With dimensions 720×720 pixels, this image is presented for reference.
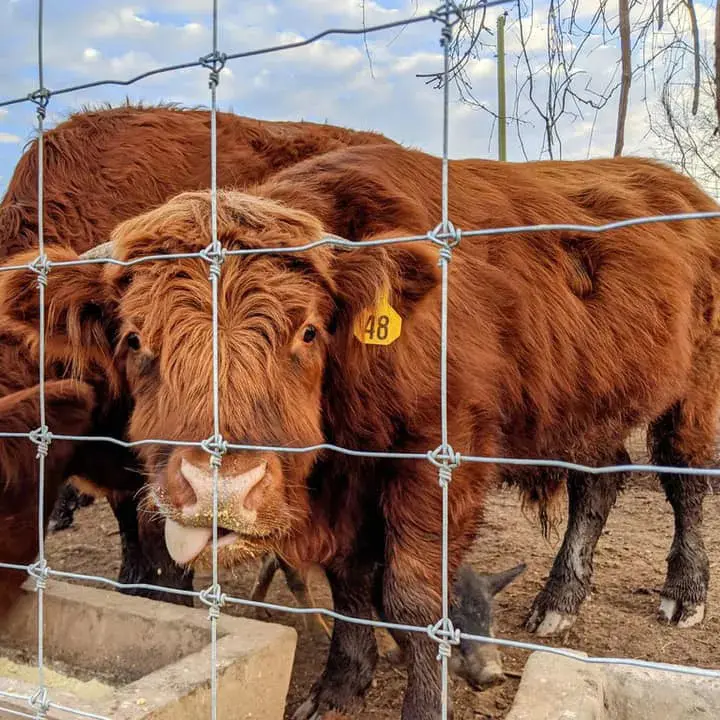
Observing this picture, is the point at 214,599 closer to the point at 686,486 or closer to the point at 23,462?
the point at 23,462

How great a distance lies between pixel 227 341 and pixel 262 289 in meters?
0.20

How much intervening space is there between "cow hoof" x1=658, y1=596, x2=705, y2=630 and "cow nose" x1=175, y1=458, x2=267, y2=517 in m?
2.94

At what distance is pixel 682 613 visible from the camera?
4297mm

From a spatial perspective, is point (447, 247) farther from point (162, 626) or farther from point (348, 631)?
point (348, 631)

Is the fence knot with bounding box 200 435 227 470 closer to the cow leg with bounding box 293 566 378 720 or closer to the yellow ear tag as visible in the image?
the yellow ear tag

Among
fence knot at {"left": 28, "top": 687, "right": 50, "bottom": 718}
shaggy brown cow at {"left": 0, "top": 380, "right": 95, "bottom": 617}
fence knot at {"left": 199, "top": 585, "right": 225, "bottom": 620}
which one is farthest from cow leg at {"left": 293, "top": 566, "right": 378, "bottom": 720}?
fence knot at {"left": 199, "top": 585, "right": 225, "bottom": 620}

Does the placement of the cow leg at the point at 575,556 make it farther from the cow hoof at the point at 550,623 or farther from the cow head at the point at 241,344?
the cow head at the point at 241,344

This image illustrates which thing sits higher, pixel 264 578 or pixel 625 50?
pixel 625 50

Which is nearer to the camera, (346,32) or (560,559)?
(346,32)

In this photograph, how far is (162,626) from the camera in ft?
9.07

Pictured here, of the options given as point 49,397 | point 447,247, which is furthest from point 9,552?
→ point 447,247

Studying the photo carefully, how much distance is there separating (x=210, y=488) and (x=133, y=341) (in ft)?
2.22

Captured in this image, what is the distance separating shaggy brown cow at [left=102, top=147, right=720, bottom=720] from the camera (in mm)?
2332

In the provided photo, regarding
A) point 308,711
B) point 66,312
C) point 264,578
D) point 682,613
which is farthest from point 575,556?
point 66,312
